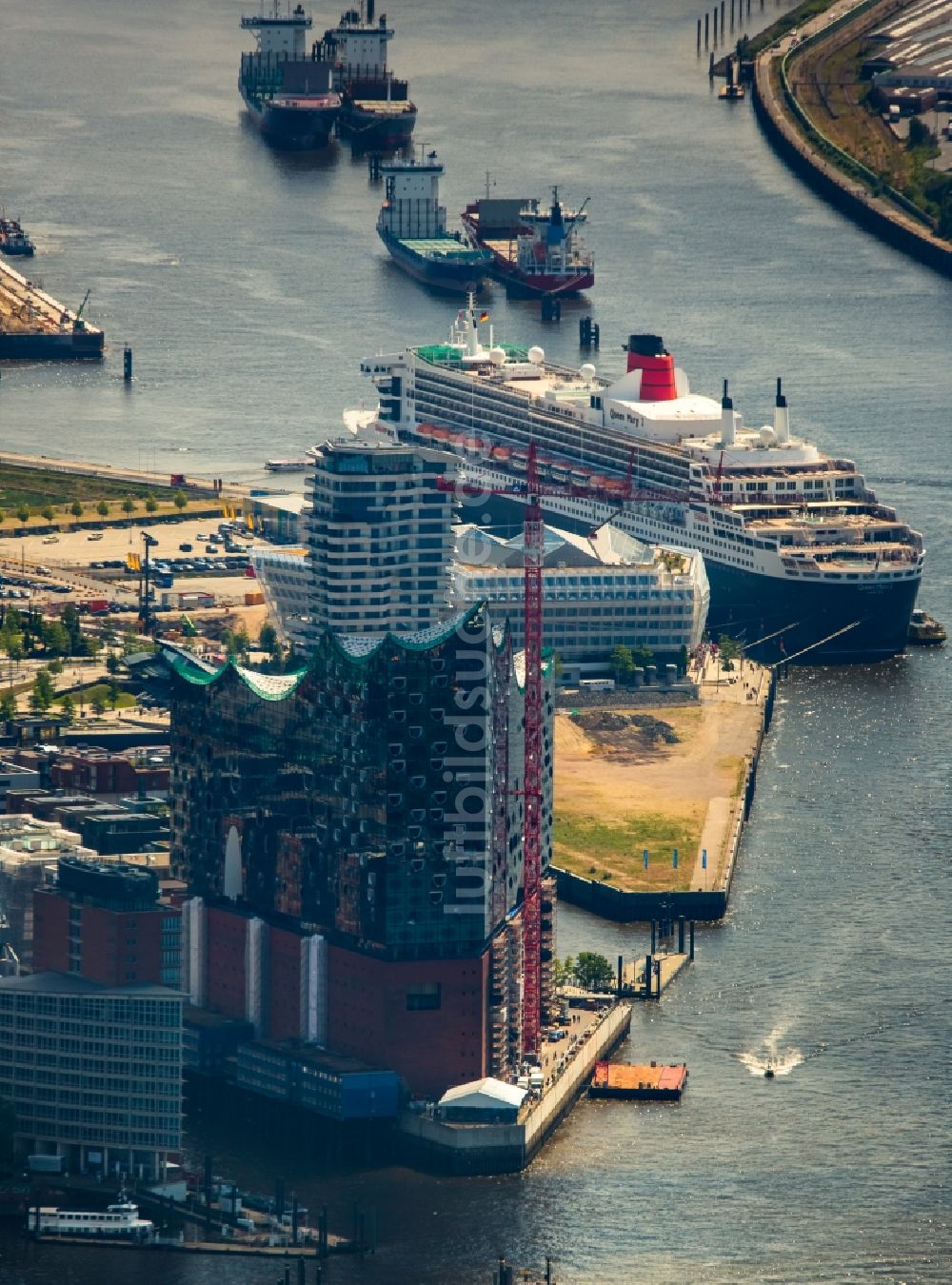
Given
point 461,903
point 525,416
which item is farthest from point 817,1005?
point 525,416

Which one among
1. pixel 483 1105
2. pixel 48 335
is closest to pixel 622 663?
pixel 483 1105

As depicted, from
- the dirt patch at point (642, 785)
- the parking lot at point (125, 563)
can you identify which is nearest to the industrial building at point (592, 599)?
the dirt patch at point (642, 785)

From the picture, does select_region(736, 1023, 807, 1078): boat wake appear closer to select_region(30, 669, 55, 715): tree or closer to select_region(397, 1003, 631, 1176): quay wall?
select_region(397, 1003, 631, 1176): quay wall

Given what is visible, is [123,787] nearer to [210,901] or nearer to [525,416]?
[210,901]

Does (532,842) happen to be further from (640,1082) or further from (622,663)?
(622,663)

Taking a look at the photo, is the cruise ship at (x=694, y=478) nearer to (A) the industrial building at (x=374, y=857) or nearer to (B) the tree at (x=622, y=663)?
(B) the tree at (x=622, y=663)

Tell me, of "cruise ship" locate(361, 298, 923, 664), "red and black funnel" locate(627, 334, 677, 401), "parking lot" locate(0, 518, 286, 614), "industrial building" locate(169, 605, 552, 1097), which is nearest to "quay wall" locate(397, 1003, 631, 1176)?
"industrial building" locate(169, 605, 552, 1097)
